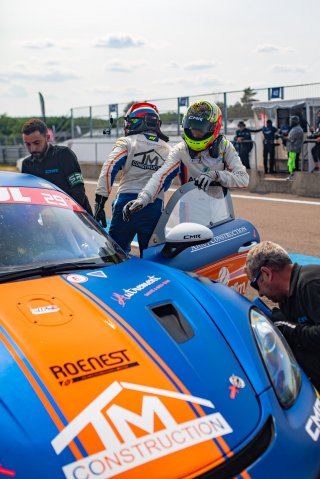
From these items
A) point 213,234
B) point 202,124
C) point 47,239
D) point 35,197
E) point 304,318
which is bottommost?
point 304,318

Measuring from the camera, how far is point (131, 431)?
1.95 metres

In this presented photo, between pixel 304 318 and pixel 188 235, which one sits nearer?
pixel 304 318

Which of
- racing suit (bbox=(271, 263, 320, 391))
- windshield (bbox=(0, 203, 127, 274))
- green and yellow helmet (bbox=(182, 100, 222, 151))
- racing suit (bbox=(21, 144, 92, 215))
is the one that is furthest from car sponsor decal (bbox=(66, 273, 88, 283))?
racing suit (bbox=(21, 144, 92, 215))

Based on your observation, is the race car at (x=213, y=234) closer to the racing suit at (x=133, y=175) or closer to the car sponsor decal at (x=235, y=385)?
the racing suit at (x=133, y=175)

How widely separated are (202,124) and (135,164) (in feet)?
3.50

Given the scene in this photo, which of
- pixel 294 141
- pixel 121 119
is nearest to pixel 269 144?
pixel 294 141

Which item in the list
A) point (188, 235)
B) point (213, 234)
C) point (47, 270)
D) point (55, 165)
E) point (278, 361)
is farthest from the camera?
point (55, 165)

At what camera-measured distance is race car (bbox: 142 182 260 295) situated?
3.91 m

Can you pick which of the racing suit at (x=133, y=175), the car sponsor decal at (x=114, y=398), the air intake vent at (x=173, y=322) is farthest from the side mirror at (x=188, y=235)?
the racing suit at (x=133, y=175)

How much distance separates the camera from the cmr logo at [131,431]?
1.83 metres

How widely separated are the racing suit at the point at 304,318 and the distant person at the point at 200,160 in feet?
4.11

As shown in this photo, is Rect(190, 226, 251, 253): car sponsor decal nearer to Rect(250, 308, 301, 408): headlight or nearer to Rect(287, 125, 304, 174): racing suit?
Rect(250, 308, 301, 408): headlight

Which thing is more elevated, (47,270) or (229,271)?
(47,270)

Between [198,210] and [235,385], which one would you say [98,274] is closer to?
[235,385]
